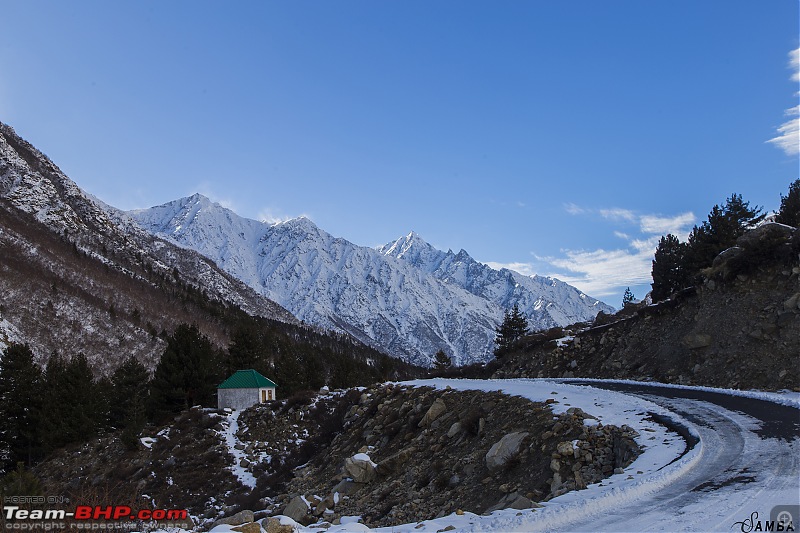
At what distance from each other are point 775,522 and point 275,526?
7861 mm

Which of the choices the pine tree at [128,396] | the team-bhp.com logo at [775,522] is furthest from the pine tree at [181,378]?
the team-bhp.com logo at [775,522]

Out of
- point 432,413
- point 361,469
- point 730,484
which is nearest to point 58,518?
point 730,484

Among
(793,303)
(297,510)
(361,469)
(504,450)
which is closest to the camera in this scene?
(504,450)

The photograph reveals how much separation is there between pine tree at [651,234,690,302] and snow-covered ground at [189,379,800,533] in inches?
1293

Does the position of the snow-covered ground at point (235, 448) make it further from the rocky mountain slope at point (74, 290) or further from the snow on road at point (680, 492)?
the rocky mountain slope at point (74, 290)

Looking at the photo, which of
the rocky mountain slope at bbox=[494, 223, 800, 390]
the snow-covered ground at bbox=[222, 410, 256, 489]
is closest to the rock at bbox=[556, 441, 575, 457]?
the rocky mountain slope at bbox=[494, 223, 800, 390]

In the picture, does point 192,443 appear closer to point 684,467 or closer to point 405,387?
point 405,387

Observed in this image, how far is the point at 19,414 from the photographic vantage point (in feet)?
115

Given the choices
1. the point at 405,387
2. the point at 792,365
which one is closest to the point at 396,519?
the point at 405,387

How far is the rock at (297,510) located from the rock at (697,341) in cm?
2220

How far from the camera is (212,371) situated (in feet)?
148

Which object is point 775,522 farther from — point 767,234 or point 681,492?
point 767,234

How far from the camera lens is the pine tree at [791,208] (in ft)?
125

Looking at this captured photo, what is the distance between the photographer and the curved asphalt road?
23.9 ft
